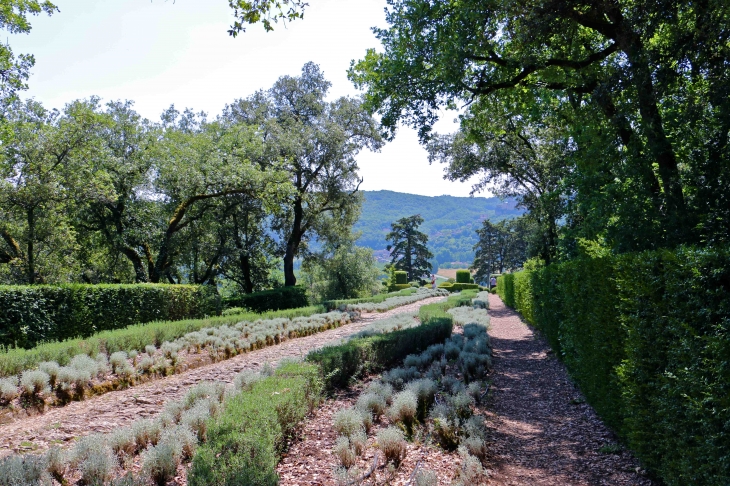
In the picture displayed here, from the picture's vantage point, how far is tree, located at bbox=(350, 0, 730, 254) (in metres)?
5.52

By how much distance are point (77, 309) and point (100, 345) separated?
2912 mm

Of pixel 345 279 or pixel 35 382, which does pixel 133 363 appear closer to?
pixel 35 382

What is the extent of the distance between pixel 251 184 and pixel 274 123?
7466 millimetres

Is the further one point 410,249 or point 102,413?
point 410,249

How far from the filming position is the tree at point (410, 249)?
6450 cm

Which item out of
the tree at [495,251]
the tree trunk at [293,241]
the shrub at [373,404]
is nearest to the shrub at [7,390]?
the shrub at [373,404]

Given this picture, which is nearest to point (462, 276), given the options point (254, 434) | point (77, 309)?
point (77, 309)

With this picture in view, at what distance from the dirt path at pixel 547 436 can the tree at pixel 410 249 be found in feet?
182

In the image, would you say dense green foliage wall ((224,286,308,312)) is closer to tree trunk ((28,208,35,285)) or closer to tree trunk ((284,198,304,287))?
tree trunk ((284,198,304,287))

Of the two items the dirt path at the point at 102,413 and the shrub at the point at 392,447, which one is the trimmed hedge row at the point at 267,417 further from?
the dirt path at the point at 102,413

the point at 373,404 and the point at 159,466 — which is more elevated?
the point at 159,466

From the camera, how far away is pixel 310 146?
23.9 metres

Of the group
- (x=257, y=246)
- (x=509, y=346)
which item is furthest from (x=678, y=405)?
(x=257, y=246)

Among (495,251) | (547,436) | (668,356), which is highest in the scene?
(495,251)
